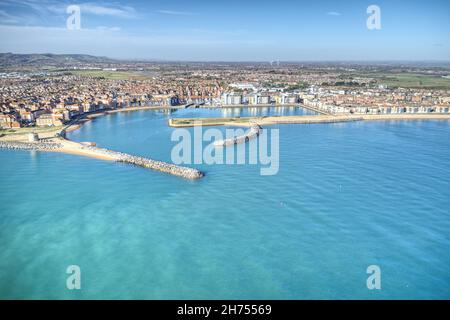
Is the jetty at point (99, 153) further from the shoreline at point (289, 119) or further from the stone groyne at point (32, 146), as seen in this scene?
the shoreline at point (289, 119)

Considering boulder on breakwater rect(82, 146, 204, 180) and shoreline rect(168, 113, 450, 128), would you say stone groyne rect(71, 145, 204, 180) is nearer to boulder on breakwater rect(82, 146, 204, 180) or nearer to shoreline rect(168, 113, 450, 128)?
boulder on breakwater rect(82, 146, 204, 180)

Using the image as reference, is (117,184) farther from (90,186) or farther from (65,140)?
(65,140)

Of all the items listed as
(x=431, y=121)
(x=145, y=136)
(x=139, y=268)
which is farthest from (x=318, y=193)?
(x=431, y=121)

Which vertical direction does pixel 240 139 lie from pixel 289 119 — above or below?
below

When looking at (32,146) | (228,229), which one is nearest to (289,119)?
(32,146)

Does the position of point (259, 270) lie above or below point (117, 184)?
below

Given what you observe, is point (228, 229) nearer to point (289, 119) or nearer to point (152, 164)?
point (152, 164)

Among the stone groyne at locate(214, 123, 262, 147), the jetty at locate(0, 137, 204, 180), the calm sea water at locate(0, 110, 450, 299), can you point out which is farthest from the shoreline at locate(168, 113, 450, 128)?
the calm sea water at locate(0, 110, 450, 299)

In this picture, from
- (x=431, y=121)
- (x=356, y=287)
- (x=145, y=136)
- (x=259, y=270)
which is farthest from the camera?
(x=431, y=121)
